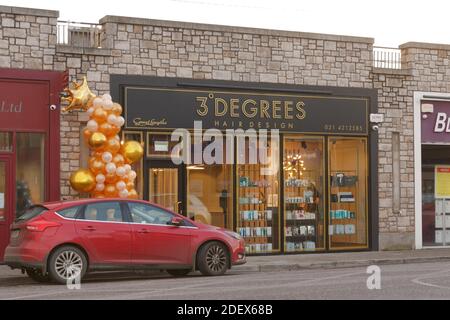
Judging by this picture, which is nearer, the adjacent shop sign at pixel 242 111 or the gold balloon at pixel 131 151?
the gold balloon at pixel 131 151

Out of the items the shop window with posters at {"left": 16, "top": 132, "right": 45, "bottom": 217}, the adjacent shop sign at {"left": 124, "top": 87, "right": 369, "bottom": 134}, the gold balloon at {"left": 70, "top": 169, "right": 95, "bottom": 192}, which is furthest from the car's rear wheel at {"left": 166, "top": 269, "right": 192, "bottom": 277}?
the adjacent shop sign at {"left": 124, "top": 87, "right": 369, "bottom": 134}

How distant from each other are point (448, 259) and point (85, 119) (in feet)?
30.8

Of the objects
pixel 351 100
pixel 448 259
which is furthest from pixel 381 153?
pixel 448 259

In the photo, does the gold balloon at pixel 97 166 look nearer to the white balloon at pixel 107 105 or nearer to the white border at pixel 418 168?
the white balloon at pixel 107 105

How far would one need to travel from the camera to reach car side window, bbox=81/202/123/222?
50.8 feet

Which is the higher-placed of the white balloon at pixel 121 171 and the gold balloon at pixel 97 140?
the gold balloon at pixel 97 140

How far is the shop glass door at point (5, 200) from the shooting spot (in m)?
18.6

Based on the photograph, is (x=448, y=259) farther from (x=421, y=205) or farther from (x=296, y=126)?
(x=296, y=126)

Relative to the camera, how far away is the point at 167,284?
1475cm

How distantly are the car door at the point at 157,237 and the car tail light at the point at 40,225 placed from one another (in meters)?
1.51

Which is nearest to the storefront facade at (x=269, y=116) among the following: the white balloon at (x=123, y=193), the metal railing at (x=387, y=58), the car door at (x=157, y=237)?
the metal railing at (x=387, y=58)

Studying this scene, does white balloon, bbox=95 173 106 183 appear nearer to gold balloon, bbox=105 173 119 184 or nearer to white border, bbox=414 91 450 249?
gold balloon, bbox=105 173 119 184

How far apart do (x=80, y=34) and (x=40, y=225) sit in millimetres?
6363
